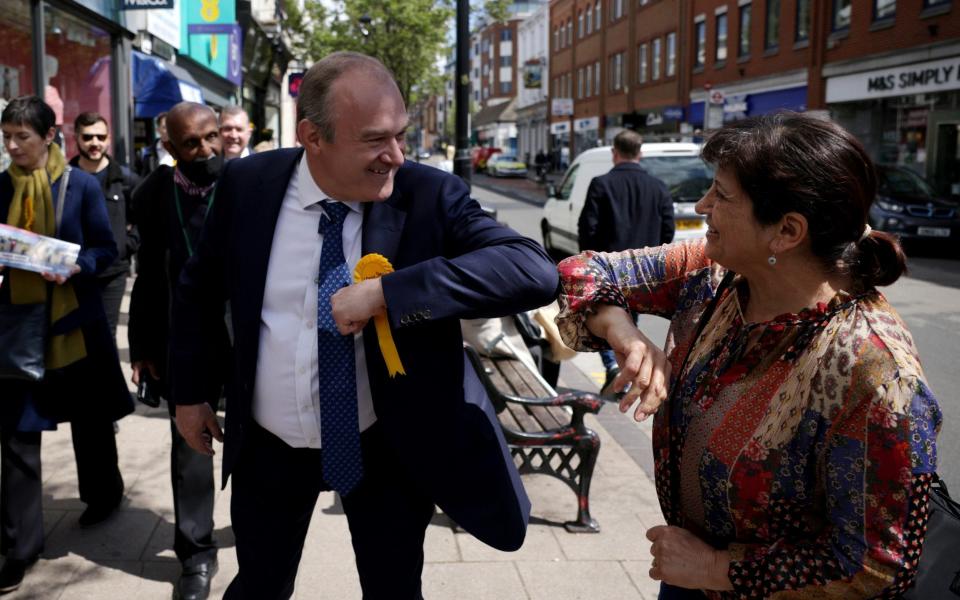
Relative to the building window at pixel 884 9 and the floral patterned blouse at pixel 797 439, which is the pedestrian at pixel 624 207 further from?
the building window at pixel 884 9

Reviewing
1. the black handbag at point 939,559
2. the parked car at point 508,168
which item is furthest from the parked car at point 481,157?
the black handbag at point 939,559

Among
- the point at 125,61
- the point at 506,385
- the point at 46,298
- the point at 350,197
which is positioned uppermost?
the point at 125,61

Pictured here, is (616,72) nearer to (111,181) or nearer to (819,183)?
(111,181)

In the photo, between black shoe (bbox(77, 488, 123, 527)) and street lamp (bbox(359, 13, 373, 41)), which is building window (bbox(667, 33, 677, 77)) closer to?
street lamp (bbox(359, 13, 373, 41))

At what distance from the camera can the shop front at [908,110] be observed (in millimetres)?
21203

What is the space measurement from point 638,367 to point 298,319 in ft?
3.24

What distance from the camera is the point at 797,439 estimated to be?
1.59 meters

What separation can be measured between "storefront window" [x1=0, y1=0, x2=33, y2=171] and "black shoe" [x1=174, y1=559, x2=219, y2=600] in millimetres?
6716

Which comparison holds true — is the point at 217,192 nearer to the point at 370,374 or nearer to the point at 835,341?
the point at 370,374

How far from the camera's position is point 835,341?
1.59 metres

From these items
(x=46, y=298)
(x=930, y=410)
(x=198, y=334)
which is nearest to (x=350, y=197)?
(x=198, y=334)

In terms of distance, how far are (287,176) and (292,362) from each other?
486mm

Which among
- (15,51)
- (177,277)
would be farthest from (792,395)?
(15,51)

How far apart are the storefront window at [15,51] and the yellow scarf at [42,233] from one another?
5629 millimetres
